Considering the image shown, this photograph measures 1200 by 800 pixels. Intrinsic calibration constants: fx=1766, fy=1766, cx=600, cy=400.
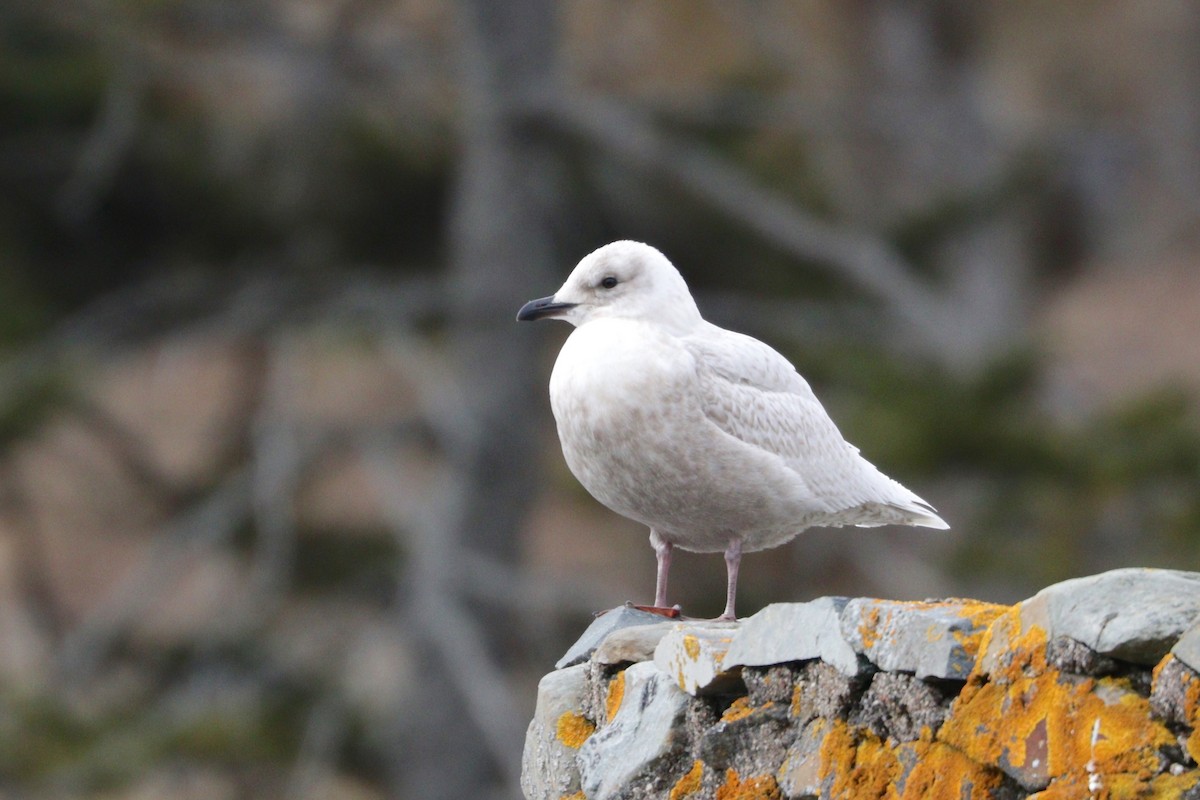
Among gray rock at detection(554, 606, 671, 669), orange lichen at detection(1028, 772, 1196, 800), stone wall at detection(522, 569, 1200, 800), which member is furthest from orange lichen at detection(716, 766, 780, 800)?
orange lichen at detection(1028, 772, 1196, 800)

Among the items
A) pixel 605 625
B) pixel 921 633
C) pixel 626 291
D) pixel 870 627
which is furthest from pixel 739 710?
pixel 626 291

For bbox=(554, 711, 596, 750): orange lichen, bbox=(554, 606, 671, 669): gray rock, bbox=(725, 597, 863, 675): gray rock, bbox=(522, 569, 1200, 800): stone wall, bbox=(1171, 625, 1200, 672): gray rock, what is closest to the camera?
bbox=(1171, 625, 1200, 672): gray rock

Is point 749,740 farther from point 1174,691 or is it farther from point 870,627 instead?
point 1174,691

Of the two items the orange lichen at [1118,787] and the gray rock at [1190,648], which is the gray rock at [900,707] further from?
the gray rock at [1190,648]

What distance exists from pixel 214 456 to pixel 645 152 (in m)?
5.19

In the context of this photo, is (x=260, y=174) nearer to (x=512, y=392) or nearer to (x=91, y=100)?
(x=91, y=100)

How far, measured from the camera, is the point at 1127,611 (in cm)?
249

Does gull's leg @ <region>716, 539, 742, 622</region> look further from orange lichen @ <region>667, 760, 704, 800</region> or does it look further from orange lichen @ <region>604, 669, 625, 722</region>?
orange lichen @ <region>667, 760, 704, 800</region>

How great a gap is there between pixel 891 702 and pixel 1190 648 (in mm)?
675

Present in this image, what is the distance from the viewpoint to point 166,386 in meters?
15.2

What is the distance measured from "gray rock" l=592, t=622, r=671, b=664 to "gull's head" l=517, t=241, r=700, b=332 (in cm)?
77

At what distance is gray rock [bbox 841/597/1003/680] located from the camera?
109 inches

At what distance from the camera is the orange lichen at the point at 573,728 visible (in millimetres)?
3847

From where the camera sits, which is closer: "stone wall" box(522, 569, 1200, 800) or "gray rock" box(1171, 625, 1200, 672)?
"gray rock" box(1171, 625, 1200, 672)
